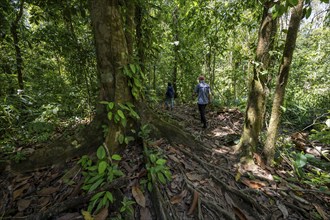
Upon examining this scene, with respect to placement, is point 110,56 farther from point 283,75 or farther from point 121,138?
point 283,75

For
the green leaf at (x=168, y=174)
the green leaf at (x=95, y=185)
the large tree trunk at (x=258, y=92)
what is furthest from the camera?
the large tree trunk at (x=258, y=92)

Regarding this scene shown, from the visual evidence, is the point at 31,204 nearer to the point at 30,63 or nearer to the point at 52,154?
the point at 52,154

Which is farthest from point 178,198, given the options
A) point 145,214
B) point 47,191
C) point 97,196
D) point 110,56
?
point 110,56

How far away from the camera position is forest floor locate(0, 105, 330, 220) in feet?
8.02

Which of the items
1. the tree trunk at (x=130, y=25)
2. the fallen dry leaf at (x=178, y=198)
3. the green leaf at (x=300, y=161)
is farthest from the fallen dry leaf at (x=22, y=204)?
the green leaf at (x=300, y=161)

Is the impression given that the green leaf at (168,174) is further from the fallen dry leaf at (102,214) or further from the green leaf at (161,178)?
the fallen dry leaf at (102,214)

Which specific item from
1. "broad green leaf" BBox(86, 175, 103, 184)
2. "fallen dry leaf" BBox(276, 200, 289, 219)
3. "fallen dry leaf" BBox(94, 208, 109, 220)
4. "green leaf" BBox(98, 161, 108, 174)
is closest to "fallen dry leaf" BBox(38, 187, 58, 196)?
"broad green leaf" BBox(86, 175, 103, 184)

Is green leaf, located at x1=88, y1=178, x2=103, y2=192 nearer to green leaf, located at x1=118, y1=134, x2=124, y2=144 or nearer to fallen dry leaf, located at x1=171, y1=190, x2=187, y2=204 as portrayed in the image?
green leaf, located at x1=118, y1=134, x2=124, y2=144

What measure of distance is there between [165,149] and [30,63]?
5514 millimetres

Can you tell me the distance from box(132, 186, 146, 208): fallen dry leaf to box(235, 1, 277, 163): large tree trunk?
241 cm

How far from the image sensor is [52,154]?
318 centimetres

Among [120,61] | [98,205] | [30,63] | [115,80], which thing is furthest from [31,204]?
[30,63]

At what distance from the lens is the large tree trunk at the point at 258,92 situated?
12.9ft

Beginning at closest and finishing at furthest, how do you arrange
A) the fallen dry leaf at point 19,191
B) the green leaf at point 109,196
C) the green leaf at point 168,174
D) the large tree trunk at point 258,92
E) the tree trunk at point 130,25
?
the green leaf at point 109,196
the fallen dry leaf at point 19,191
the green leaf at point 168,174
the tree trunk at point 130,25
the large tree trunk at point 258,92
